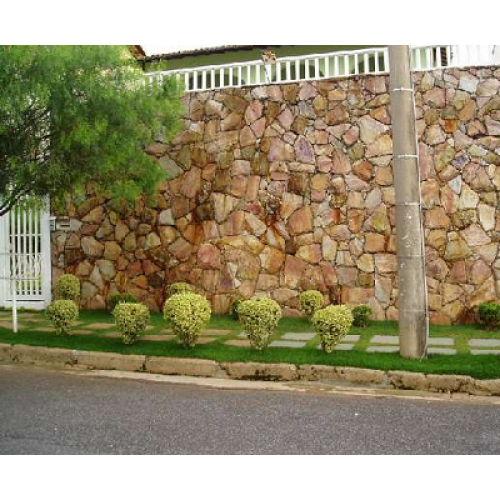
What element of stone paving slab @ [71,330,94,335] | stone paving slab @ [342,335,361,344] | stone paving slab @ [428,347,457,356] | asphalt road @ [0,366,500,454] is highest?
stone paving slab @ [71,330,94,335]

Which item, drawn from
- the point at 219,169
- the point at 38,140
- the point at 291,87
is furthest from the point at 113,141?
the point at 291,87

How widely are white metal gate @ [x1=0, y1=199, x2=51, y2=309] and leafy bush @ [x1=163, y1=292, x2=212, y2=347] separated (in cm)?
516

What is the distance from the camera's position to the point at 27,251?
11.8 m

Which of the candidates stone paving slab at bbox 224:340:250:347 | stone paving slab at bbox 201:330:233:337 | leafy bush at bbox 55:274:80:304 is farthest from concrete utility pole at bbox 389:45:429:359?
leafy bush at bbox 55:274:80:304

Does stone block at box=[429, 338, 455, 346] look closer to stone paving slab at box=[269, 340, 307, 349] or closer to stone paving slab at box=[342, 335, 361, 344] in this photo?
stone paving slab at box=[342, 335, 361, 344]

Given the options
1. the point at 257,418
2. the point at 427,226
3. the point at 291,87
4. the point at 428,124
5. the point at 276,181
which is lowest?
A: the point at 257,418

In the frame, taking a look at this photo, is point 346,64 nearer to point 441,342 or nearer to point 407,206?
point 407,206

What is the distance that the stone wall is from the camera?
32.2 feet

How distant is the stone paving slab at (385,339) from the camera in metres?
8.09

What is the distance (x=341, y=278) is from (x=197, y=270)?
2824 mm

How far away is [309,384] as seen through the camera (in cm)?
661

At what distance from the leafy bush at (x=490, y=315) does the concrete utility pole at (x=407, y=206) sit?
2493mm

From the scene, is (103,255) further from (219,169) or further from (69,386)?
(69,386)

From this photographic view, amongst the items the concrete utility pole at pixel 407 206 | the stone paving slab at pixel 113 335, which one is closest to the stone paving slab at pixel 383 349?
the concrete utility pole at pixel 407 206
